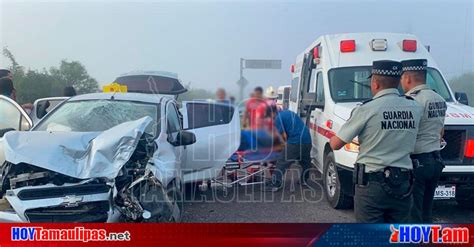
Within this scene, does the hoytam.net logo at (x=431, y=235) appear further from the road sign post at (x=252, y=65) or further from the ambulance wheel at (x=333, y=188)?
the road sign post at (x=252, y=65)

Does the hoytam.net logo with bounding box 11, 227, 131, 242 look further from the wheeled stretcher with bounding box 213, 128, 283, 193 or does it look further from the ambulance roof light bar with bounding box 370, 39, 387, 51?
the ambulance roof light bar with bounding box 370, 39, 387, 51

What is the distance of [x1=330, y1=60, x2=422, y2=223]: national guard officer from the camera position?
293 centimetres

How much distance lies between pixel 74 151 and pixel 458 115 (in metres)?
3.23

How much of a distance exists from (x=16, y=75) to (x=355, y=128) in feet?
8.14

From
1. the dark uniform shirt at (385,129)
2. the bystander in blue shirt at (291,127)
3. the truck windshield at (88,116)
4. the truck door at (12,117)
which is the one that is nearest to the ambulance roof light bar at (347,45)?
the bystander in blue shirt at (291,127)

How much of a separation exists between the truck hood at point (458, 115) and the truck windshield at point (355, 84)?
10 cm

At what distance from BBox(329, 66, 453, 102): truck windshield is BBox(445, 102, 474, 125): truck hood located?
0.33ft

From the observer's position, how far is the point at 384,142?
116 inches

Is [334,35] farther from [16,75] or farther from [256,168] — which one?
[16,75]

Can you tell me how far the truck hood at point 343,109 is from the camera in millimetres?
4053

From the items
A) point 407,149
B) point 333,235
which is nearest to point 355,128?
point 407,149

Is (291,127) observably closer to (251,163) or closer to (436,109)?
(251,163)

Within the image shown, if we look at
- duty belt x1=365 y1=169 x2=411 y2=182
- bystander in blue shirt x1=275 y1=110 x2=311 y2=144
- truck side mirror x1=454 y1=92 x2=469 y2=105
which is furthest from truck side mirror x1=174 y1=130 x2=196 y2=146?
truck side mirror x1=454 y1=92 x2=469 y2=105

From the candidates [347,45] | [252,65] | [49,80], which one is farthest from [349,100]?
[49,80]
